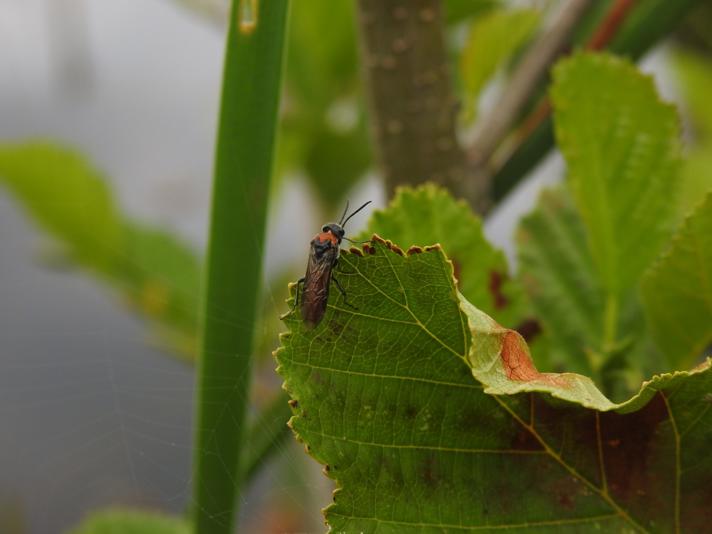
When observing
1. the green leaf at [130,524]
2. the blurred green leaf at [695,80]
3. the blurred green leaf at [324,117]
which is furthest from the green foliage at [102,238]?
the blurred green leaf at [695,80]

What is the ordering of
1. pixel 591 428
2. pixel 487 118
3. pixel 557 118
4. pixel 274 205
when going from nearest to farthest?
1. pixel 591 428
2. pixel 557 118
3. pixel 487 118
4. pixel 274 205

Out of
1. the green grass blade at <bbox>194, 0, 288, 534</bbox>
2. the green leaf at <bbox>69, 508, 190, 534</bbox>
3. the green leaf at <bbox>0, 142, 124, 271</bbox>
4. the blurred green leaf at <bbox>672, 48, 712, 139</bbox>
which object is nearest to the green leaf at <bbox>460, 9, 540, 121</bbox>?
the green grass blade at <bbox>194, 0, 288, 534</bbox>

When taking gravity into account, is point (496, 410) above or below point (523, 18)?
below

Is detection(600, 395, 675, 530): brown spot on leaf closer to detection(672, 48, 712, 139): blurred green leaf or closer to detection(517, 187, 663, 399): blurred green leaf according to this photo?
detection(517, 187, 663, 399): blurred green leaf

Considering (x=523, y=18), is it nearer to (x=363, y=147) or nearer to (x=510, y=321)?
(x=510, y=321)

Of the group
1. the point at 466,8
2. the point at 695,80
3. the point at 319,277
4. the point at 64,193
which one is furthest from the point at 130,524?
the point at 695,80

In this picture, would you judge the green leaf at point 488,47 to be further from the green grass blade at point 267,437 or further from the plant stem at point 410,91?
the green grass blade at point 267,437

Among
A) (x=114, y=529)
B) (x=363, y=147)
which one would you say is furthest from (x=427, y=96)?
(x=363, y=147)
